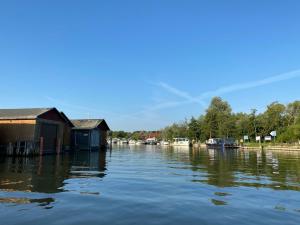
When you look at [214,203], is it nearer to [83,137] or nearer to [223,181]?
[223,181]

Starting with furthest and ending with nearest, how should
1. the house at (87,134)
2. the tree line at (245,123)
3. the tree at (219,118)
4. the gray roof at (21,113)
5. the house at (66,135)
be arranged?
the tree at (219,118) < the tree line at (245,123) < the house at (87,134) < the house at (66,135) < the gray roof at (21,113)

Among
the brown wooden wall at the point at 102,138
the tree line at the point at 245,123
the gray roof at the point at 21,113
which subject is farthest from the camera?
the tree line at the point at 245,123

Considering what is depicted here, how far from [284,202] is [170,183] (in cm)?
612

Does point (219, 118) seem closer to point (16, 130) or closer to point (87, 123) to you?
point (87, 123)

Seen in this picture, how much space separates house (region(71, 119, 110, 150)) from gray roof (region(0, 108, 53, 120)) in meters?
15.6

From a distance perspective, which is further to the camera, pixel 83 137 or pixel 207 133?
pixel 207 133

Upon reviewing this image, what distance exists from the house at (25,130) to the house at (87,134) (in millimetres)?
13583

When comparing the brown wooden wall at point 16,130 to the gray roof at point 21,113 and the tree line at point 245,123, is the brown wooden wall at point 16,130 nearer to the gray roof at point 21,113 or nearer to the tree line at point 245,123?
the gray roof at point 21,113

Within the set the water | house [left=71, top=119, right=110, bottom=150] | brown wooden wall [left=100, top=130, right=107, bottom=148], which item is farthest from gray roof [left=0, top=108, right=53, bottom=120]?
the water

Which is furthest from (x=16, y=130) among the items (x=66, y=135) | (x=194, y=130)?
(x=194, y=130)

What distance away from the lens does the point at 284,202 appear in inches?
489

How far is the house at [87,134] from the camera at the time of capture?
192ft

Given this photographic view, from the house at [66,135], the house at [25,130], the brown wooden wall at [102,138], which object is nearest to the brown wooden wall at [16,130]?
the house at [25,130]

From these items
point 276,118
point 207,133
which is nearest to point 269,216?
point 276,118
